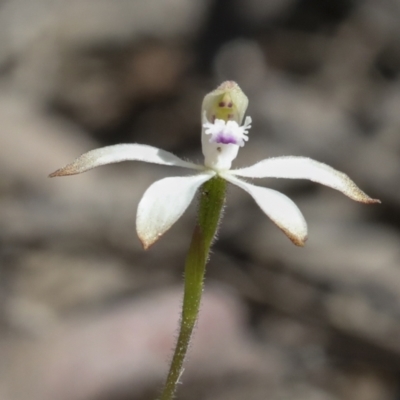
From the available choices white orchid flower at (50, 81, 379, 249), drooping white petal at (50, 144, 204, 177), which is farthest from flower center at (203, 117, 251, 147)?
drooping white petal at (50, 144, 204, 177)

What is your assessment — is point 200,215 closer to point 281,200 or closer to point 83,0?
point 281,200

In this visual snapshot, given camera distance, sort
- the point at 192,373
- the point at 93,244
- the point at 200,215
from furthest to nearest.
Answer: the point at 93,244, the point at 192,373, the point at 200,215

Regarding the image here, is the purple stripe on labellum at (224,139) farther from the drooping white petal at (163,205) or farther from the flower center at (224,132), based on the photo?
the drooping white petal at (163,205)

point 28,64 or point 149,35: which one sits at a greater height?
point 149,35

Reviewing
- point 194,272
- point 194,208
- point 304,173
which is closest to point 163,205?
point 194,272

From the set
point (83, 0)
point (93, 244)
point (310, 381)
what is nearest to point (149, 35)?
point (83, 0)

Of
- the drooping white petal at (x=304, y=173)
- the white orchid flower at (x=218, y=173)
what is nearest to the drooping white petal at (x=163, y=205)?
the white orchid flower at (x=218, y=173)
